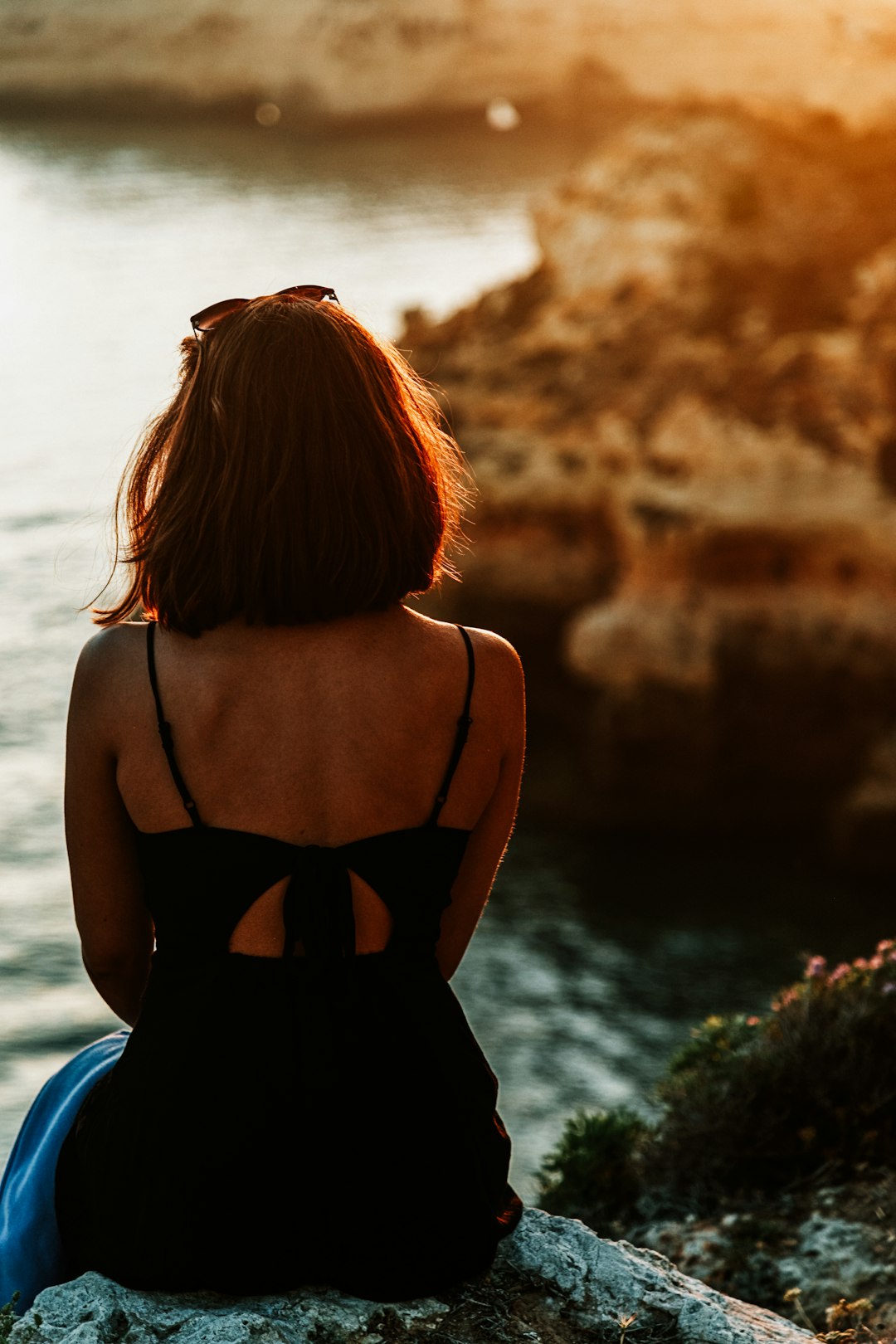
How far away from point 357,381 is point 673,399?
22.4m

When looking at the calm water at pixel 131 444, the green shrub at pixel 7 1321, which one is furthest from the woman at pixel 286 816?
the calm water at pixel 131 444

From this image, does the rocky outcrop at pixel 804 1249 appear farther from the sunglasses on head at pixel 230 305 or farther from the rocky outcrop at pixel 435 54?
the rocky outcrop at pixel 435 54

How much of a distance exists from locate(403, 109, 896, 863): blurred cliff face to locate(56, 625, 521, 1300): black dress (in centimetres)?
2008

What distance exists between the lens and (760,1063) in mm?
5016

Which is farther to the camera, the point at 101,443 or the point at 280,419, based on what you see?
the point at 101,443

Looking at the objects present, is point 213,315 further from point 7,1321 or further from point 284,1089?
point 7,1321

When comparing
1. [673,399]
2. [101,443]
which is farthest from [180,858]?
[101,443]

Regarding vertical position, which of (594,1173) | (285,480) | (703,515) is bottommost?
(594,1173)

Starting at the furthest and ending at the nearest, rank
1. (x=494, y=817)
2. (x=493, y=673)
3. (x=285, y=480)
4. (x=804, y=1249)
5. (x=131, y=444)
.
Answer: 1. (x=804, y=1249)
2. (x=131, y=444)
3. (x=494, y=817)
4. (x=493, y=673)
5. (x=285, y=480)

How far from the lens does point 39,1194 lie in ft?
9.09

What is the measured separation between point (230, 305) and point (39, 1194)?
5.41 ft

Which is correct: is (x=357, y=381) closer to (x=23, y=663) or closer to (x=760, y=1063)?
(x=760, y=1063)

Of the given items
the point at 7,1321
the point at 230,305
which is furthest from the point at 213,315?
the point at 7,1321

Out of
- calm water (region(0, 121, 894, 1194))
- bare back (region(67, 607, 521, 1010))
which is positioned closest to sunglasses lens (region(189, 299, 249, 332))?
calm water (region(0, 121, 894, 1194))
